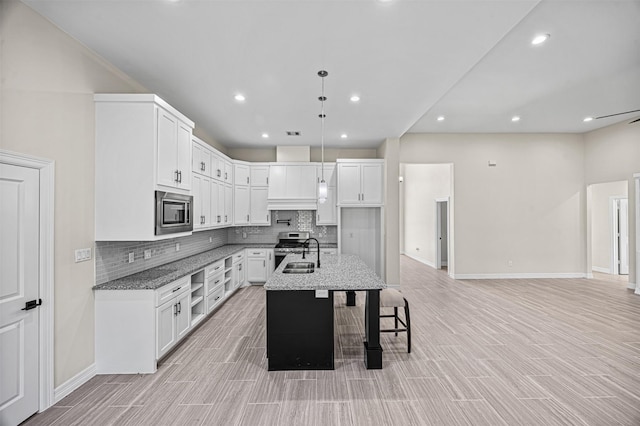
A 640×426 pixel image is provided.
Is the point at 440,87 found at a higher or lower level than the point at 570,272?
higher

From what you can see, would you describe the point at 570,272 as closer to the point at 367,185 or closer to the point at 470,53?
the point at 367,185

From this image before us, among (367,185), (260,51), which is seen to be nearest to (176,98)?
(260,51)

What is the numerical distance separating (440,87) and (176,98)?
3340mm

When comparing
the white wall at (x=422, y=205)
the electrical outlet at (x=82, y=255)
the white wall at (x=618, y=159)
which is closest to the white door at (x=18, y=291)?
the electrical outlet at (x=82, y=255)

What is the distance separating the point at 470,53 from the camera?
2758 millimetres

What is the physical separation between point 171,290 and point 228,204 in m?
2.81

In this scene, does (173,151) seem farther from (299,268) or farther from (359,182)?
(359,182)

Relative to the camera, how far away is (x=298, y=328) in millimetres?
2885

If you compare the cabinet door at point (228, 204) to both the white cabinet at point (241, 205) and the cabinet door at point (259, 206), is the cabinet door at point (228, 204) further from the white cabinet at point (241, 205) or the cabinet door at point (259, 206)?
the cabinet door at point (259, 206)

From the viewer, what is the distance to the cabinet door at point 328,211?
6.40 m

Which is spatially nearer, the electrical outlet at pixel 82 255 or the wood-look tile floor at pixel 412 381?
the wood-look tile floor at pixel 412 381

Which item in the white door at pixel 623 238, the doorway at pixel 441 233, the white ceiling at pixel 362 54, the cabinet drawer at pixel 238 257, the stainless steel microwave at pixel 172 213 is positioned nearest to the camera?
the white ceiling at pixel 362 54

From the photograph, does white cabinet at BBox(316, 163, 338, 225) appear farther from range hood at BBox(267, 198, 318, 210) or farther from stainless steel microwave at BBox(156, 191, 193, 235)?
stainless steel microwave at BBox(156, 191, 193, 235)

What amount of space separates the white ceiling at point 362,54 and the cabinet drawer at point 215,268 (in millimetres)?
2293
